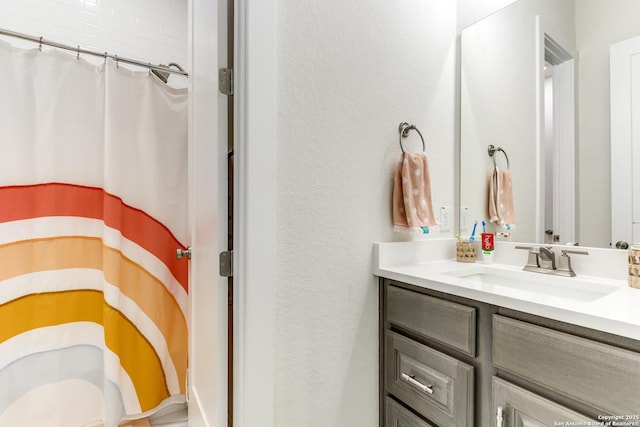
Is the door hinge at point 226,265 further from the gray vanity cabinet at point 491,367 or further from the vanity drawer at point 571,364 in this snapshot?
the vanity drawer at point 571,364

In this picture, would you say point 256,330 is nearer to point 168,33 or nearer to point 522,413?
point 522,413

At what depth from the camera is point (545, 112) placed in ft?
4.13

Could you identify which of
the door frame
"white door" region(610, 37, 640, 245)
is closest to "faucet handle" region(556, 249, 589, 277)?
"white door" region(610, 37, 640, 245)

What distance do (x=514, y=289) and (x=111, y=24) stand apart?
2517mm

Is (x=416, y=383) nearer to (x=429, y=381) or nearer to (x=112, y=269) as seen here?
(x=429, y=381)

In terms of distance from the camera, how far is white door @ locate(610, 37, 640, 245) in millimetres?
1025

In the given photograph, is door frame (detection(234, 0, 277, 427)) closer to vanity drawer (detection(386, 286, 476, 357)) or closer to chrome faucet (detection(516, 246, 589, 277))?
vanity drawer (detection(386, 286, 476, 357))

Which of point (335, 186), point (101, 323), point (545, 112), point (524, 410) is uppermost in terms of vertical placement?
point (545, 112)

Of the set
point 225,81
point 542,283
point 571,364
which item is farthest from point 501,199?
point 225,81

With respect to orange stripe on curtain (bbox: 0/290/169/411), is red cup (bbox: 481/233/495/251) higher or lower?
higher

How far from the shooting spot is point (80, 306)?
1.68 m

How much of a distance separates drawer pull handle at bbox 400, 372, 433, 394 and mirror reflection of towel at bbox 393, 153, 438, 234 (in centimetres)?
52

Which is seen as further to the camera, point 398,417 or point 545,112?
point 545,112

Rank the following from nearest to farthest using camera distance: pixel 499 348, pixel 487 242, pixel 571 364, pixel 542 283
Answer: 1. pixel 571 364
2. pixel 499 348
3. pixel 542 283
4. pixel 487 242
